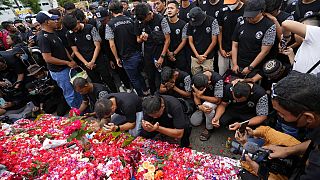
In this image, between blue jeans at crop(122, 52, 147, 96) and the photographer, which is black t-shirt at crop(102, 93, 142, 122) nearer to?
blue jeans at crop(122, 52, 147, 96)

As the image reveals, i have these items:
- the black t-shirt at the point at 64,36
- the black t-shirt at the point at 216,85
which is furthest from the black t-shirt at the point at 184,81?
the black t-shirt at the point at 64,36

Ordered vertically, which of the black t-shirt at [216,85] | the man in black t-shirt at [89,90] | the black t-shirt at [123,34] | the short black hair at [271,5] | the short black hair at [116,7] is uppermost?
the short black hair at [271,5]

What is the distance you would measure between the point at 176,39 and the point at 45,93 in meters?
3.27

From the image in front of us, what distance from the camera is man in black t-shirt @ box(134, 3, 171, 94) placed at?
14.3 feet

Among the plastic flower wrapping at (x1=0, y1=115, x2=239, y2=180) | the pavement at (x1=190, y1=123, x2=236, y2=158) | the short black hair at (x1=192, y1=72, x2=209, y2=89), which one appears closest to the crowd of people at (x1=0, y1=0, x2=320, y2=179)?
the short black hair at (x1=192, y1=72, x2=209, y2=89)

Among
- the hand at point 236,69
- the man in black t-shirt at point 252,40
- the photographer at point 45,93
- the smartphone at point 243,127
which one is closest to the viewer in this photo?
the smartphone at point 243,127

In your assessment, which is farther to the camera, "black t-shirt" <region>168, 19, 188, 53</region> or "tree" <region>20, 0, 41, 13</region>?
"tree" <region>20, 0, 41, 13</region>

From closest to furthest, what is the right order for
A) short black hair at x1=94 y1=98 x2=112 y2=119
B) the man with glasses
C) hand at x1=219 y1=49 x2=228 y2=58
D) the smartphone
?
the man with glasses, the smartphone, short black hair at x1=94 y1=98 x2=112 y2=119, hand at x1=219 y1=49 x2=228 y2=58

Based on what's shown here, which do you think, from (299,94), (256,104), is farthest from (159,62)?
(299,94)

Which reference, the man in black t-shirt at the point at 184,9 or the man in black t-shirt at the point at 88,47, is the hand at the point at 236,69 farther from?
the man in black t-shirt at the point at 88,47

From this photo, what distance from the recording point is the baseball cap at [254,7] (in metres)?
3.39

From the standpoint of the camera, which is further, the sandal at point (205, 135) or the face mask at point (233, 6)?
the face mask at point (233, 6)

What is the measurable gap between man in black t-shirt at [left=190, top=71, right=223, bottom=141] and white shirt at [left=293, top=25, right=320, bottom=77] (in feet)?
4.15

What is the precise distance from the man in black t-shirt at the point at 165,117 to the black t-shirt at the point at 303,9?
2532mm
